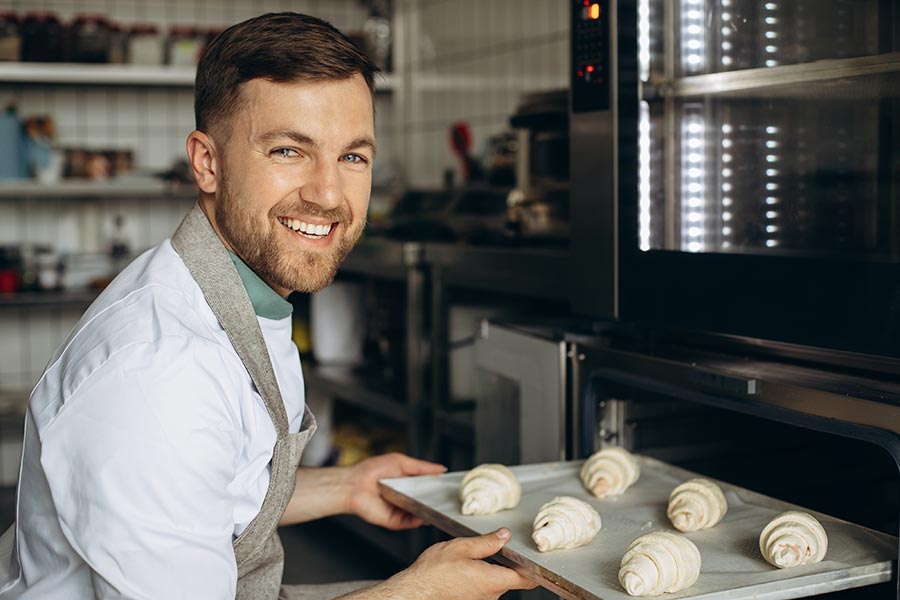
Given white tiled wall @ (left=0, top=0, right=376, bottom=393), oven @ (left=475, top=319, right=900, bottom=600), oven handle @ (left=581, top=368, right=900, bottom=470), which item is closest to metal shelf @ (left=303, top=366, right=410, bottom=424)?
oven @ (left=475, top=319, right=900, bottom=600)

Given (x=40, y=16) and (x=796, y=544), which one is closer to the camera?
(x=796, y=544)

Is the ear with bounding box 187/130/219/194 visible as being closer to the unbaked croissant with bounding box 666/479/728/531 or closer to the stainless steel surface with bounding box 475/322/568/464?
the stainless steel surface with bounding box 475/322/568/464

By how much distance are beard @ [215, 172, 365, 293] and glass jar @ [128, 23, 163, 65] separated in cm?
304

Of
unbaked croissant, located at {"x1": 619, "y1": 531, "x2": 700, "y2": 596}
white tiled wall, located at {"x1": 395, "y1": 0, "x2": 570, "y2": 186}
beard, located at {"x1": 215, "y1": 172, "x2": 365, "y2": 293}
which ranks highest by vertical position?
white tiled wall, located at {"x1": 395, "y1": 0, "x2": 570, "y2": 186}

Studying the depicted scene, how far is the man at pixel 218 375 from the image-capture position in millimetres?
1081

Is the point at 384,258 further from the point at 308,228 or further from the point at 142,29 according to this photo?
the point at 142,29

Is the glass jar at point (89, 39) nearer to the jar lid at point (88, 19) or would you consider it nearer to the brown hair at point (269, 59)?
the jar lid at point (88, 19)

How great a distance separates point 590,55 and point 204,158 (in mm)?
580

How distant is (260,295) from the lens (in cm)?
139

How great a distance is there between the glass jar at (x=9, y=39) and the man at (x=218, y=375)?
3.02 m

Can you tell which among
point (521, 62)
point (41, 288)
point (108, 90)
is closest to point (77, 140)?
point (108, 90)

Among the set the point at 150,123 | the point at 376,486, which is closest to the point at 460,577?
the point at 376,486

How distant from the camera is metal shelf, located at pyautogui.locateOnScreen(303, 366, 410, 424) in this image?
2828 mm

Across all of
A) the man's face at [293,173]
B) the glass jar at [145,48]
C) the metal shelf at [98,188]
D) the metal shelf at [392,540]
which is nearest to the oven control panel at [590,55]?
the man's face at [293,173]
